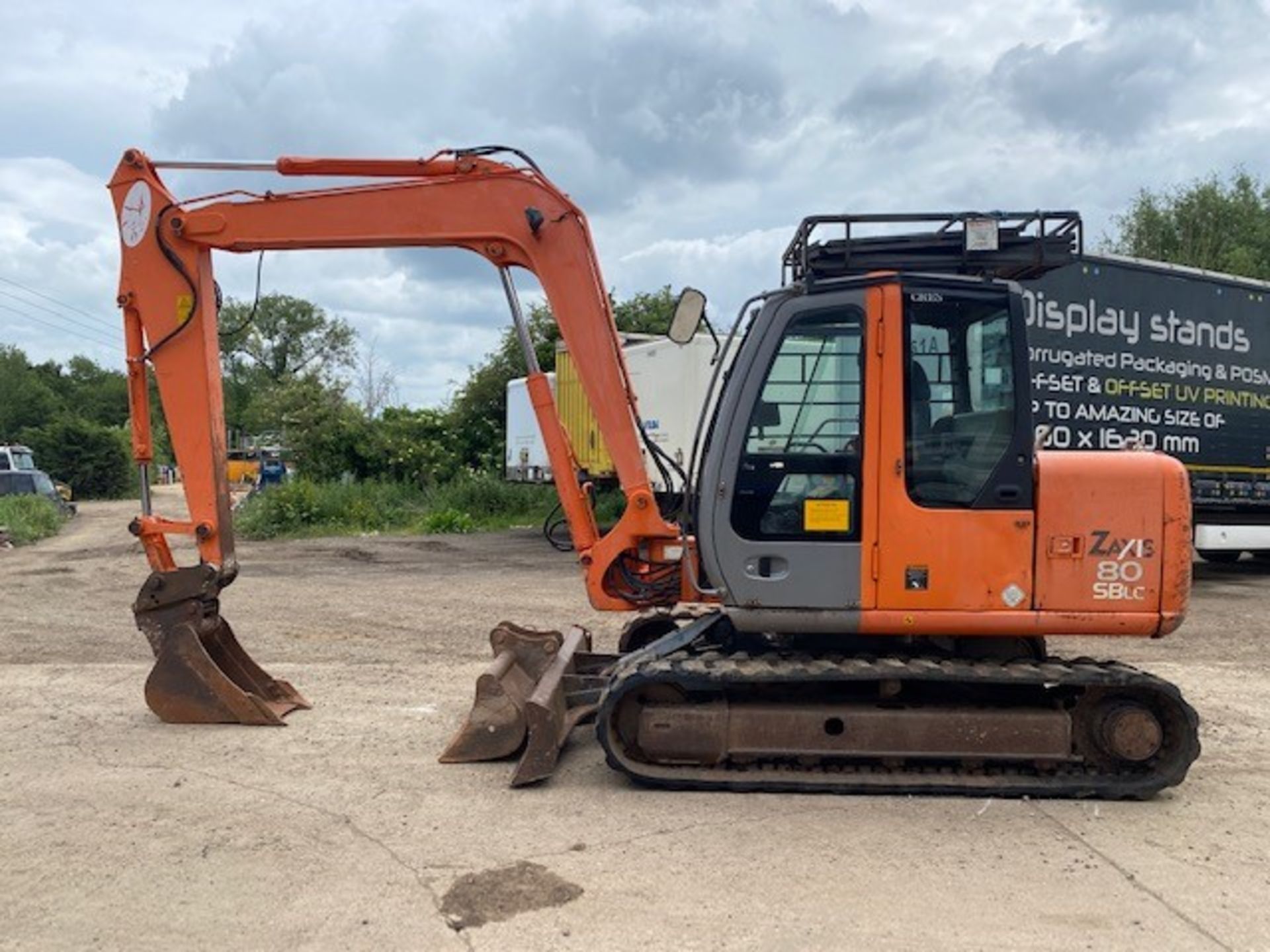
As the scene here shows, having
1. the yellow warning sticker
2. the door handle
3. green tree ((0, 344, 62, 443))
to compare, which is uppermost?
green tree ((0, 344, 62, 443))

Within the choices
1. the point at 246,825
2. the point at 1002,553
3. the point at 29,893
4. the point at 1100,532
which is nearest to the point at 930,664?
the point at 1002,553

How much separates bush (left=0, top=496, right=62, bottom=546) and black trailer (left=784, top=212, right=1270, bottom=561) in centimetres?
1976

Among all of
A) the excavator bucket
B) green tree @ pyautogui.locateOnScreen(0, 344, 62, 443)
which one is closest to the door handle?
→ the excavator bucket

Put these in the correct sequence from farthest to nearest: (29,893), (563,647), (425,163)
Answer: (563,647) → (425,163) → (29,893)

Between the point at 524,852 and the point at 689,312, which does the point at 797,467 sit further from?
the point at 524,852

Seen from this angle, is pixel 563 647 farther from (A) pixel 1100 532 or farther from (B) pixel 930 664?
(A) pixel 1100 532

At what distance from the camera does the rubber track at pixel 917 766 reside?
16.5 ft

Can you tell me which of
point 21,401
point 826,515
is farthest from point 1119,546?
point 21,401

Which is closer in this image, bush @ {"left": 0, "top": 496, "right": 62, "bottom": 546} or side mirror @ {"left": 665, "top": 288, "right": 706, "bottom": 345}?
side mirror @ {"left": 665, "top": 288, "right": 706, "bottom": 345}

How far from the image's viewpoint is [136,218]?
6.56 metres

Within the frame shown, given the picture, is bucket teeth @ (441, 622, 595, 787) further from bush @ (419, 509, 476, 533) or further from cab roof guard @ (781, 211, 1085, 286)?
bush @ (419, 509, 476, 533)

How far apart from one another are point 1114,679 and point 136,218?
6.21m

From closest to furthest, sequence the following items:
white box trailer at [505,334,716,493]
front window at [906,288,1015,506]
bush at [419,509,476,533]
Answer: front window at [906,288,1015,506] < white box trailer at [505,334,716,493] < bush at [419,509,476,533]

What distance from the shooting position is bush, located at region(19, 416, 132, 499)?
45.2 m
